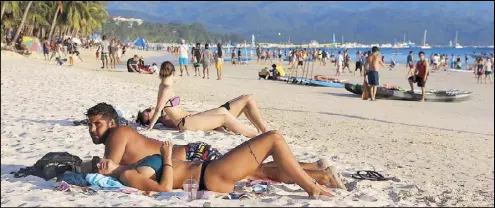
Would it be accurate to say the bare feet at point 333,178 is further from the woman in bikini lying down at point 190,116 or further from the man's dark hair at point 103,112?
the woman in bikini lying down at point 190,116

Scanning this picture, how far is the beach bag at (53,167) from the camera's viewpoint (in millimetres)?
4578

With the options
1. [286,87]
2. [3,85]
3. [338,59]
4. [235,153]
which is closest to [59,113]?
[3,85]

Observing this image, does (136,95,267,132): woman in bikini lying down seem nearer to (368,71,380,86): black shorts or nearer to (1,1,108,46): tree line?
(368,71,380,86): black shorts

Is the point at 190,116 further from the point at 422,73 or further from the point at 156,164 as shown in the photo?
the point at 422,73

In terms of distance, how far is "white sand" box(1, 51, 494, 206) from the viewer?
4.29 metres

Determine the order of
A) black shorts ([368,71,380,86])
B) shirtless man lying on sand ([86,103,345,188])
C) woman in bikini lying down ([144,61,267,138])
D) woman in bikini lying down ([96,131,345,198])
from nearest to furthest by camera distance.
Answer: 1. woman in bikini lying down ([96,131,345,198])
2. shirtless man lying on sand ([86,103,345,188])
3. woman in bikini lying down ([144,61,267,138])
4. black shorts ([368,71,380,86])

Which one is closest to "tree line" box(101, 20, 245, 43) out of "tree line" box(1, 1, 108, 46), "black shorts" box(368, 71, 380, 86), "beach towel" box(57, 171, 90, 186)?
"tree line" box(1, 1, 108, 46)

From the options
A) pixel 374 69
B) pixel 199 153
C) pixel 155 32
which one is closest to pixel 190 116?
pixel 199 153

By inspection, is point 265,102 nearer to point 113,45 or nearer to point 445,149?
point 445,149

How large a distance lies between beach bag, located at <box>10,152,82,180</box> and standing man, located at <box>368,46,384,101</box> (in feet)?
30.8

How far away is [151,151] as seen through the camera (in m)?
4.21

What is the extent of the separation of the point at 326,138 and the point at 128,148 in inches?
155

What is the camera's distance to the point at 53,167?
4586 mm

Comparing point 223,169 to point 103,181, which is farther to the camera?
point 103,181
